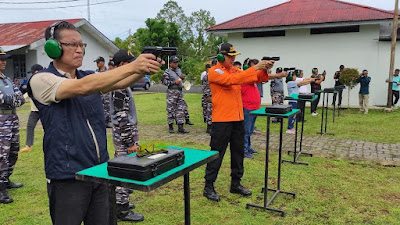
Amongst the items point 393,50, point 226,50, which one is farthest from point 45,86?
point 393,50

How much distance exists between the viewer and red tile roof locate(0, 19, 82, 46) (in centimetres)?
1923

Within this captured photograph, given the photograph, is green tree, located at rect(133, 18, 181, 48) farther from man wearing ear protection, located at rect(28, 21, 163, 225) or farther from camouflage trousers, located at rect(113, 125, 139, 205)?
man wearing ear protection, located at rect(28, 21, 163, 225)

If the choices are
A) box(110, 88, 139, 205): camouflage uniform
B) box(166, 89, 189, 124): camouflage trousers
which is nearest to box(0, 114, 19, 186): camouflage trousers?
Result: box(110, 88, 139, 205): camouflage uniform

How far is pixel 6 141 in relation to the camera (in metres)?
4.66

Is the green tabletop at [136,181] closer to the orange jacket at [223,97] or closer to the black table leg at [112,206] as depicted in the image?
the black table leg at [112,206]

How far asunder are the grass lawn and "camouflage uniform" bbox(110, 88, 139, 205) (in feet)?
1.62

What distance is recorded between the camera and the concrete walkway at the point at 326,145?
22.4 feet

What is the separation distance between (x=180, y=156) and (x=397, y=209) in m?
3.61

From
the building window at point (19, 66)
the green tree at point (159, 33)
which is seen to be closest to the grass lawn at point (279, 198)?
the building window at point (19, 66)

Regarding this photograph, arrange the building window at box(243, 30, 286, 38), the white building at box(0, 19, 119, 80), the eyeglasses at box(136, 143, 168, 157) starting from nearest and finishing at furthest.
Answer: the eyeglasses at box(136, 143, 168, 157) < the building window at box(243, 30, 286, 38) < the white building at box(0, 19, 119, 80)

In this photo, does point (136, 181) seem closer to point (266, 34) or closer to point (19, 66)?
point (266, 34)

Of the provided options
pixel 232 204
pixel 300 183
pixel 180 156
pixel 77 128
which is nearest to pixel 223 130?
pixel 232 204

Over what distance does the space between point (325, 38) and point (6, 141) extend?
15.3 metres

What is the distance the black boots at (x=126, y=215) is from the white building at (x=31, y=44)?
16985 mm
